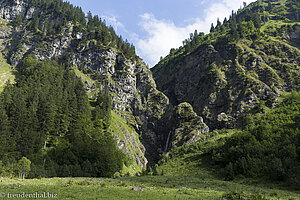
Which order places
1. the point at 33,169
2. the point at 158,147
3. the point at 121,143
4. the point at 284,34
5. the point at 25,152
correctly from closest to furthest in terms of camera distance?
1. the point at 33,169
2. the point at 25,152
3. the point at 121,143
4. the point at 158,147
5. the point at 284,34

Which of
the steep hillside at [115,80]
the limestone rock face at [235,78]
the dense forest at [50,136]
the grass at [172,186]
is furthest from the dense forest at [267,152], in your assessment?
the steep hillside at [115,80]

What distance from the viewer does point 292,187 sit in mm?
46156

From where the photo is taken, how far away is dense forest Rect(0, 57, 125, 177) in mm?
67688

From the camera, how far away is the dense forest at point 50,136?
67.7 m

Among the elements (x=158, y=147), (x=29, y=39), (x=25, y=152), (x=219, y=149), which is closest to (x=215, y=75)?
(x=158, y=147)

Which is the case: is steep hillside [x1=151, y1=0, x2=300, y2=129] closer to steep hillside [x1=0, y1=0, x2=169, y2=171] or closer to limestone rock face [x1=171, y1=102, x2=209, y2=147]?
limestone rock face [x1=171, y1=102, x2=209, y2=147]

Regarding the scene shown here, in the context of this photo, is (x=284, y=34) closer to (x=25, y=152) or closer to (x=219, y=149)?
(x=219, y=149)

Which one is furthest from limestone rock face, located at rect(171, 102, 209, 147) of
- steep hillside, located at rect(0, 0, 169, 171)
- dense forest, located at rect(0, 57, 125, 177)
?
dense forest, located at rect(0, 57, 125, 177)

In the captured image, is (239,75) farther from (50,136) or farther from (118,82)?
(50,136)

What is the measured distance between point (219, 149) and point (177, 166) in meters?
21.0

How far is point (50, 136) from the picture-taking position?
88188 millimetres

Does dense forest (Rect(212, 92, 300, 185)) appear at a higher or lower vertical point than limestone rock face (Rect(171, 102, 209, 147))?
lower

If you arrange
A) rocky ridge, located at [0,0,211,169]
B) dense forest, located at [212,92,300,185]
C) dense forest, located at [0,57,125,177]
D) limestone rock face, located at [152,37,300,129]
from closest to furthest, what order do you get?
1. dense forest, located at [212,92,300,185]
2. dense forest, located at [0,57,125,177]
3. limestone rock face, located at [152,37,300,129]
4. rocky ridge, located at [0,0,211,169]

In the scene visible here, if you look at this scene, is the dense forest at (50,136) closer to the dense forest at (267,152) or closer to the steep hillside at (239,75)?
the dense forest at (267,152)
